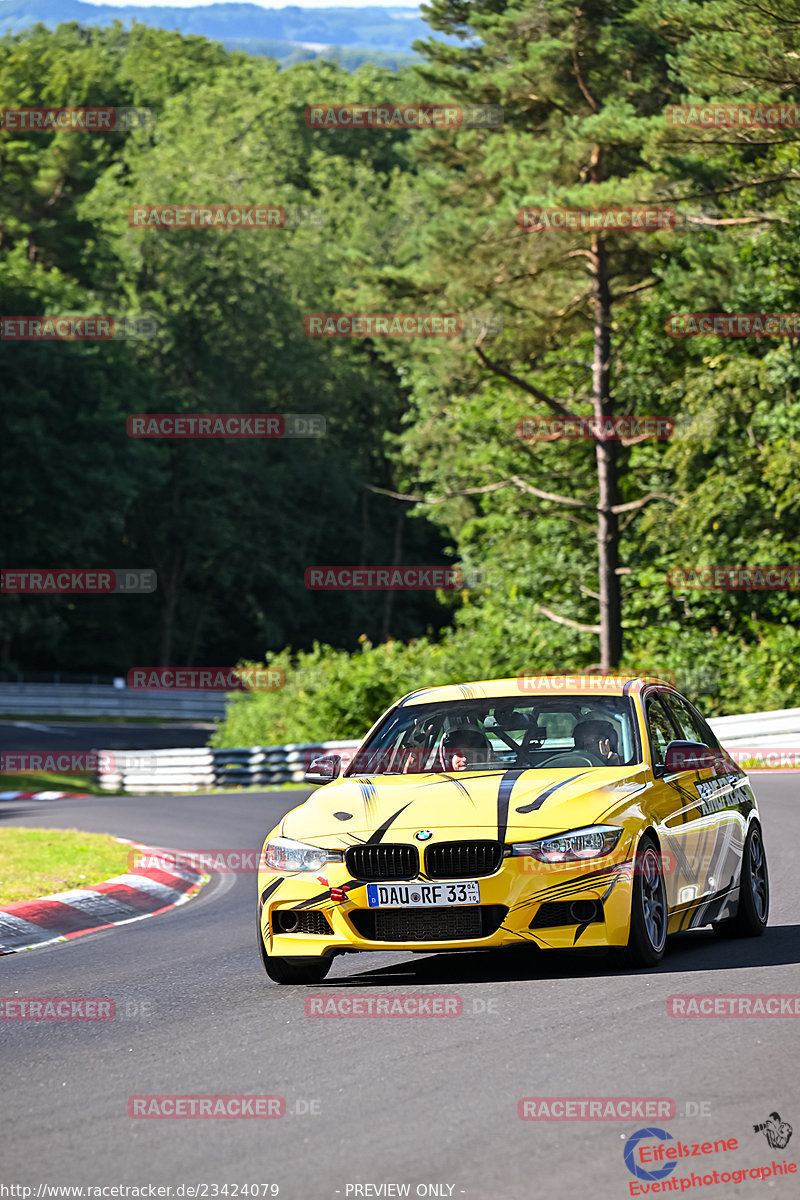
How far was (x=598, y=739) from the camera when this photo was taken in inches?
357

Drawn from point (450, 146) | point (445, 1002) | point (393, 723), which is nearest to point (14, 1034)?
point (445, 1002)

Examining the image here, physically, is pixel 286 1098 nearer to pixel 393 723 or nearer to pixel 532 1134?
pixel 532 1134

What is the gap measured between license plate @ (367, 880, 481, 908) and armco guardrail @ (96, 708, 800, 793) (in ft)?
58.2

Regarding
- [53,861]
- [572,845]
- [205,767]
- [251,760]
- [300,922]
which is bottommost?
[205,767]

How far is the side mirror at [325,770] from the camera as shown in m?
9.25

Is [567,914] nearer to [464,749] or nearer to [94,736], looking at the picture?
[464,749]

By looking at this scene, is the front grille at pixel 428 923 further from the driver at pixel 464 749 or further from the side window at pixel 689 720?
the side window at pixel 689 720

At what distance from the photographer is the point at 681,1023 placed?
7.08 meters

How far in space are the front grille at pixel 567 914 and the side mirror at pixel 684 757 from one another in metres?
1.15

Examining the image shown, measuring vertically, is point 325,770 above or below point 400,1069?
above

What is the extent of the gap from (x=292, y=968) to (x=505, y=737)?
5.84ft

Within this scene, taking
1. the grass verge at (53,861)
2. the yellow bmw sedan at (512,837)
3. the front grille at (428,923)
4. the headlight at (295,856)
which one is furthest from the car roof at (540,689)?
the grass verge at (53,861)

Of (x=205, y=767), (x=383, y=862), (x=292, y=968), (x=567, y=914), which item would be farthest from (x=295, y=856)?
(x=205, y=767)

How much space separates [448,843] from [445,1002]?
747 millimetres
